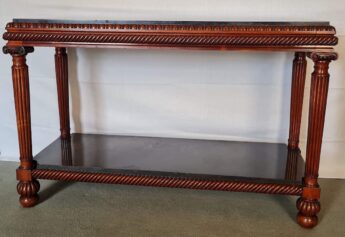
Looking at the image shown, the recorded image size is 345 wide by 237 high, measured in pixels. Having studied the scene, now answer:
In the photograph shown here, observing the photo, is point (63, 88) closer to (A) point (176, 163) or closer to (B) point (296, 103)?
(A) point (176, 163)

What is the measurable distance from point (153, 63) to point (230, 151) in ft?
1.34

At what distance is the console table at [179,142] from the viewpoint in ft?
3.30

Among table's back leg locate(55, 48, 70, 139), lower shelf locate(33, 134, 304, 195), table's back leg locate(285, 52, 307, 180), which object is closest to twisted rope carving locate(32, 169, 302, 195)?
lower shelf locate(33, 134, 304, 195)

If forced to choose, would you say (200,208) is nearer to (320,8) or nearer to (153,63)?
(153,63)

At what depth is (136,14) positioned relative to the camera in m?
1.41

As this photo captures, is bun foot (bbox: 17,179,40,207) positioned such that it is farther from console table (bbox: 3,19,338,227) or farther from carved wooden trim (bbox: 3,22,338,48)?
carved wooden trim (bbox: 3,22,338,48)

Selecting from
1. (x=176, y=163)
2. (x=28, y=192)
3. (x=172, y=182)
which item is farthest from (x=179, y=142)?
(x=28, y=192)

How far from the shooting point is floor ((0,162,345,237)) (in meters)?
1.10

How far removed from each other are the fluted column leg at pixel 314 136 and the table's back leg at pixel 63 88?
81cm

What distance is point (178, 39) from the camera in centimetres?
102

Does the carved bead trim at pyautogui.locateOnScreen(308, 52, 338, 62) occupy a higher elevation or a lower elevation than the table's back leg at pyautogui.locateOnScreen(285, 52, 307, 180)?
higher

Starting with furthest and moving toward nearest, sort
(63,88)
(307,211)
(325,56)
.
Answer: (63,88) → (307,211) → (325,56)

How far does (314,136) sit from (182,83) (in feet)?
1.80

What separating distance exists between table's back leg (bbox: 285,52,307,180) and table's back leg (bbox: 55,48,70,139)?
0.75 m
